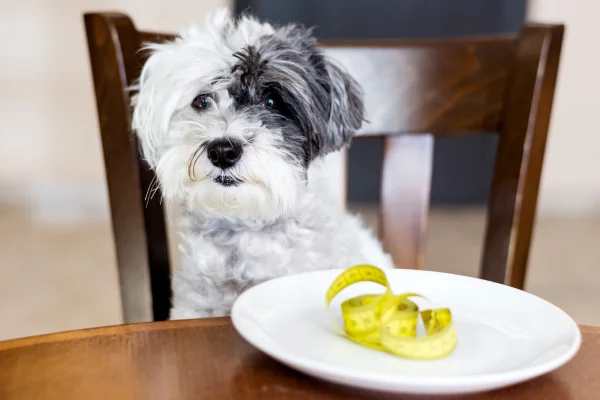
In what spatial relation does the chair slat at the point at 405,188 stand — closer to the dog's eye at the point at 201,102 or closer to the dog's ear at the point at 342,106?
the dog's ear at the point at 342,106

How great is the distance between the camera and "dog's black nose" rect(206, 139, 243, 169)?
107 cm

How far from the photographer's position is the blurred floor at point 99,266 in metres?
2.60

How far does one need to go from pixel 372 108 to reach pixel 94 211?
9.34ft

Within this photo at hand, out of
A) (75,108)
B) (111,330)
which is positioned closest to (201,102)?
(111,330)

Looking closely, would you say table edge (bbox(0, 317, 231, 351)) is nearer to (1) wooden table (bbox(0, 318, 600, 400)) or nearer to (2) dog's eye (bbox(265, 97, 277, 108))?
(1) wooden table (bbox(0, 318, 600, 400))

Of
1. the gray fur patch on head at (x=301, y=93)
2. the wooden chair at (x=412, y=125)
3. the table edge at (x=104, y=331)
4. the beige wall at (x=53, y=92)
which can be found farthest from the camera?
the beige wall at (x=53, y=92)

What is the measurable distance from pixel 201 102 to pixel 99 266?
2.02 m

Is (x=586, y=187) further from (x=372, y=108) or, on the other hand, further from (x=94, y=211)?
(x=372, y=108)

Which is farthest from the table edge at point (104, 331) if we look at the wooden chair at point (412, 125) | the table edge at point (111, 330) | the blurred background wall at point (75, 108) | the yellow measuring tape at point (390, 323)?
the blurred background wall at point (75, 108)

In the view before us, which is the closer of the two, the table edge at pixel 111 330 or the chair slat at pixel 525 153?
the table edge at pixel 111 330

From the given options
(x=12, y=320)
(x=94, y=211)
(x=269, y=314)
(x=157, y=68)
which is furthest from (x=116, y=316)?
(x=269, y=314)

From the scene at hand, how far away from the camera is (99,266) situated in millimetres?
3068

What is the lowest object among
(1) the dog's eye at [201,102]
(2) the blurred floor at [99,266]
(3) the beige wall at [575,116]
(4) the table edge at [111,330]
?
(2) the blurred floor at [99,266]

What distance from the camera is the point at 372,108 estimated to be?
3.87 ft
